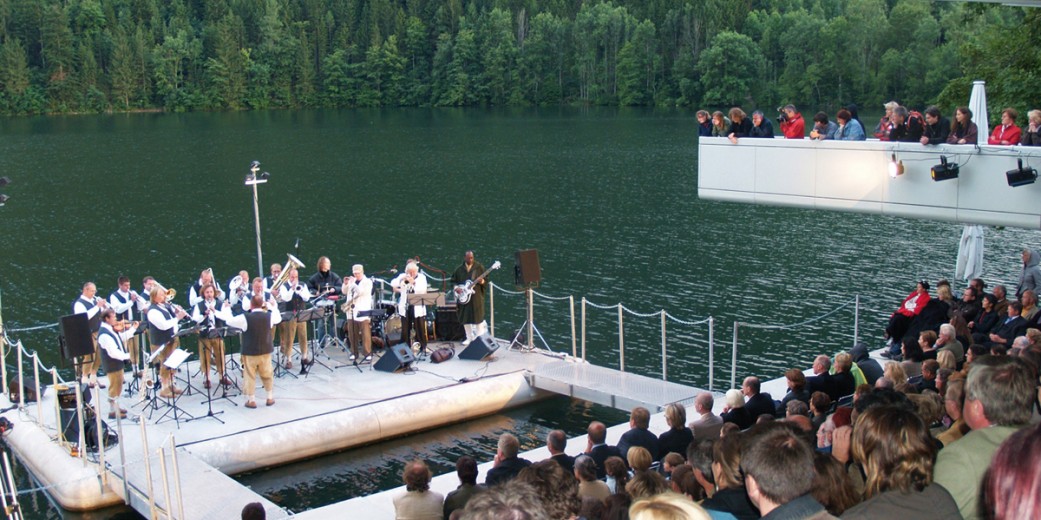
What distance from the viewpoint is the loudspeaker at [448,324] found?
1780 centimetres

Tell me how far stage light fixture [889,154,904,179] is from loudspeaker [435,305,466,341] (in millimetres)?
7047

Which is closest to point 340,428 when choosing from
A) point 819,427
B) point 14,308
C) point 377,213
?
point 819,427

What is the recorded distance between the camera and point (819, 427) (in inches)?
340

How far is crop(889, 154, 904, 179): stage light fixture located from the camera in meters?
15.2

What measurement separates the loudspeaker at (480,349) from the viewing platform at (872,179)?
424 cm

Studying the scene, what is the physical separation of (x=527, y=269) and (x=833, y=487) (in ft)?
41.0

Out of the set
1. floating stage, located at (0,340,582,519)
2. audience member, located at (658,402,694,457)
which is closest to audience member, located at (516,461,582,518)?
audience member, located at (658,402,694,457)

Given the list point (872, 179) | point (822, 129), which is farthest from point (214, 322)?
point (872, 179)

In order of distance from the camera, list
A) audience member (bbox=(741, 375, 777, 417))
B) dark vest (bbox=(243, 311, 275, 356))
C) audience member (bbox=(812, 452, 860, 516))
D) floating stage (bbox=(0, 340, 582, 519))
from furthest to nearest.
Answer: dark vest (bbox=(243, 311, 275, 356)) → floating stage (bbox=(0, 340, 582, 519)) → audience member (bbox=(741, 375, 777, 417)) → audience member (bbox=(812, 452, 860, 516))

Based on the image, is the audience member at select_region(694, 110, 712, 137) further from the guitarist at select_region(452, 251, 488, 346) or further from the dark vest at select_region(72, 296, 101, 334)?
the dark vest at select_region(72, 296, 101, 334)

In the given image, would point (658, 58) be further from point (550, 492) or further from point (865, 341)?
point (550, 492)

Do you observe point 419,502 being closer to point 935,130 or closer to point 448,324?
point 448,324

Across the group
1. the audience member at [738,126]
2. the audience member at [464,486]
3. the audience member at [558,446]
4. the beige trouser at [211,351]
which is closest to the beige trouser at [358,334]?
the beige trouser at [211,351]

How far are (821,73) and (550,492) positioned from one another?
78.7 meters
